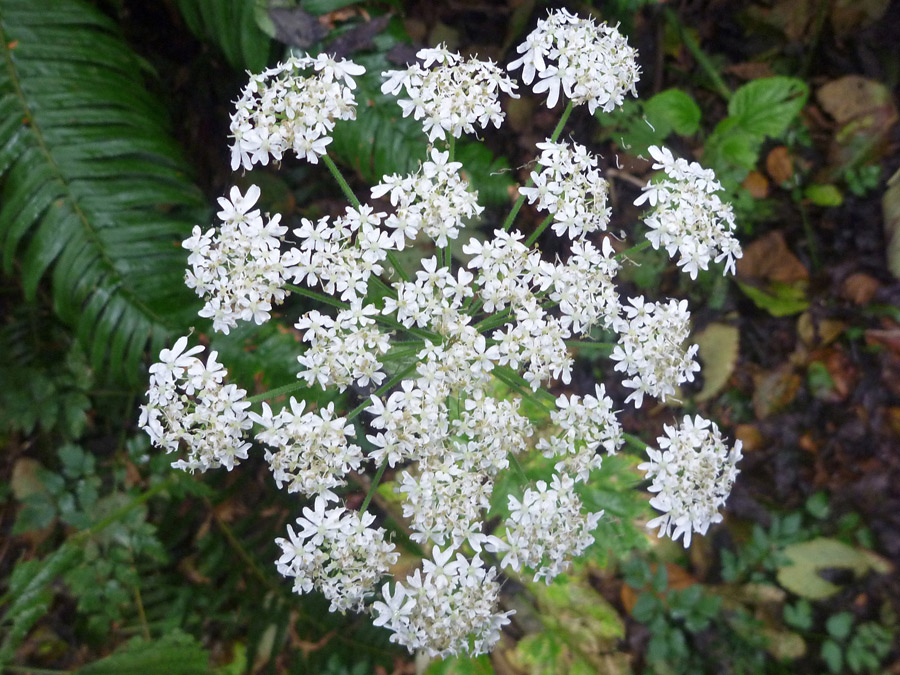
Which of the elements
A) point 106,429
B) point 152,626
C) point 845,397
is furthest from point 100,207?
point 845,397

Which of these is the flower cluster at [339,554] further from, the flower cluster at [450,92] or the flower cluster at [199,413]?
the flower cluster at [450,92]

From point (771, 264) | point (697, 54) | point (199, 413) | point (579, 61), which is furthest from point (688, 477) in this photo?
point (697, 54)

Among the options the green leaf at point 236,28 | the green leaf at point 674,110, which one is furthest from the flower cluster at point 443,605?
the green leaf at point 674,110

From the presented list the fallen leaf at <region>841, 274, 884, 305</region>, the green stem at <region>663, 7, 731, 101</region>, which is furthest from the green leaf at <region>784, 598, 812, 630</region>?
the green stem at <region>663, 7, 731, 101</region>

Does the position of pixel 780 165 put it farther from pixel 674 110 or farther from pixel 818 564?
pixel 818 564

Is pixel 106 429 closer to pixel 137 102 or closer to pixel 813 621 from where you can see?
pixel 137 102

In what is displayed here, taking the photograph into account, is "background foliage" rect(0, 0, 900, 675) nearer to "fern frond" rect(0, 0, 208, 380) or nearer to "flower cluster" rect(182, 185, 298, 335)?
"fern frond" rect(0, 0, 208, 380)
